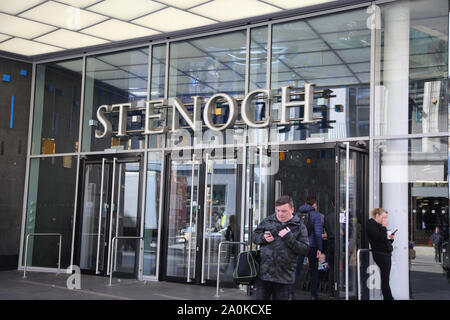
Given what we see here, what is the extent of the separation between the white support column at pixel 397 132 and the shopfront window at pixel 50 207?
6373 mm

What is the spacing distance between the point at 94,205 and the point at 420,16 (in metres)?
6.80

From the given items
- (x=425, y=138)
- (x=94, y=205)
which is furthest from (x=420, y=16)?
(x=94, y=205)

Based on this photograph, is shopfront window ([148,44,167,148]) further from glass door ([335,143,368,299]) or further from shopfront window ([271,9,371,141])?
glass door ([335,143,368,299])

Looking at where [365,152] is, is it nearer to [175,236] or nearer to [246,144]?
[246,144]

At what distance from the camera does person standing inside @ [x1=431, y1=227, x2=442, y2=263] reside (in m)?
7.26

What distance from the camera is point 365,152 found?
802 centimetres

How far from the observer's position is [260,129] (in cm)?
902

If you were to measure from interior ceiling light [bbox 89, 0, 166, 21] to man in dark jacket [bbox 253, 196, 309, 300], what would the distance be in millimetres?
5034

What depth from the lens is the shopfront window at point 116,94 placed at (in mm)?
10391

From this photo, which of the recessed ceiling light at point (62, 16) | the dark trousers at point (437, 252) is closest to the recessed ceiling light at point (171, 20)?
the recessed ceiling light at point (62, 16)

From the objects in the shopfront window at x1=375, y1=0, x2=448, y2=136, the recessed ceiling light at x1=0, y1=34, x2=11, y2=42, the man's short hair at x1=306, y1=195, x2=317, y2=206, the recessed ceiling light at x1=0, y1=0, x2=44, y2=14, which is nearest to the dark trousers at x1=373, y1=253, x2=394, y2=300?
the man's short hair at x1=306, y1=195, x2=317, y2=206

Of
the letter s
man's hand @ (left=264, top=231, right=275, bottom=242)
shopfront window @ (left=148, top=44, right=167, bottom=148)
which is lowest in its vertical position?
man's hand @ (left=264, top=231, right=275, bottom=242)

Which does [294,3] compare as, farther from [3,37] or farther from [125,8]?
[3,37]

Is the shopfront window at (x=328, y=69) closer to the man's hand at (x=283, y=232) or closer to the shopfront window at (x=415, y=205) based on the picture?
the shopfront window at (x=415, y=205)
